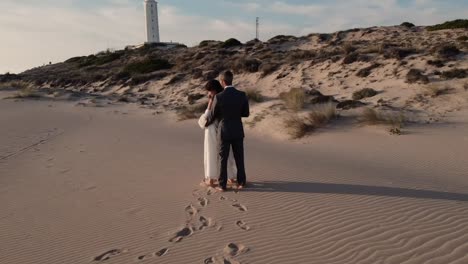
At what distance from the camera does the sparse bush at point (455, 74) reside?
16.3 metres

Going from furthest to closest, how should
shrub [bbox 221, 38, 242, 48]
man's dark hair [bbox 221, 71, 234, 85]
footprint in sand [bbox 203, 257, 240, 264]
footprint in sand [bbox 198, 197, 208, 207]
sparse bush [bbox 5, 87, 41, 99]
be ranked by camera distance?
shrub [bbox 221, 38, 242, 48], sparse bush [bbox 5, 87, 41, 99], man's dark hair [bbox 221, 71, 234, 85], footprint in sand [bbox 198, 197, 208, 207], footprint in sand [bbox 203, 257, 240, 264]

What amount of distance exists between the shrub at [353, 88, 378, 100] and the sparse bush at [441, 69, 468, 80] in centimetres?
268

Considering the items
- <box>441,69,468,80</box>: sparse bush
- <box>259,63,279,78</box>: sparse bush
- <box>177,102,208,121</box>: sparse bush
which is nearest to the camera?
<box>441,69,468,80</box>: sparse bush

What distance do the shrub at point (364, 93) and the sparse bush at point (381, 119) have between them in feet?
14.2

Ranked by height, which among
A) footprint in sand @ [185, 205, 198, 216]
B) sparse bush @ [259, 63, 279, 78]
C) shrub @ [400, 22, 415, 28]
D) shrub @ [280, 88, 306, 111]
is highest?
shrub @ [400, 22, 415, 28]

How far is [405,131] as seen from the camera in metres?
11.2

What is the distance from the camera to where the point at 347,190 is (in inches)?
271

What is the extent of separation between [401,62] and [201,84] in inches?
428

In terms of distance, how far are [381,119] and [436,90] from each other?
4040 millimetres

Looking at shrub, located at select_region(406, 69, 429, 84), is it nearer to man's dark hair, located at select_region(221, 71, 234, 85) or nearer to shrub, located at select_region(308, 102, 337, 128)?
shrub, located at select_region(308, 102, 337, 128)

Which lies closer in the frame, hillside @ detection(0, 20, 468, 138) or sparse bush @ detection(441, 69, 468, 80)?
hillside @ detection(0, 20, 468, 138)

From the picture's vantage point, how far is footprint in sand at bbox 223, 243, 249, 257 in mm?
4648

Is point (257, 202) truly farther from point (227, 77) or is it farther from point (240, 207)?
point (227, 77)

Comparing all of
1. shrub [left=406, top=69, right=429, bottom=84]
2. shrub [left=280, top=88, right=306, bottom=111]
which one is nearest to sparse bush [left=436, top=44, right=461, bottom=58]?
shrub [left=406, top=69, right=429, bottom=84]
